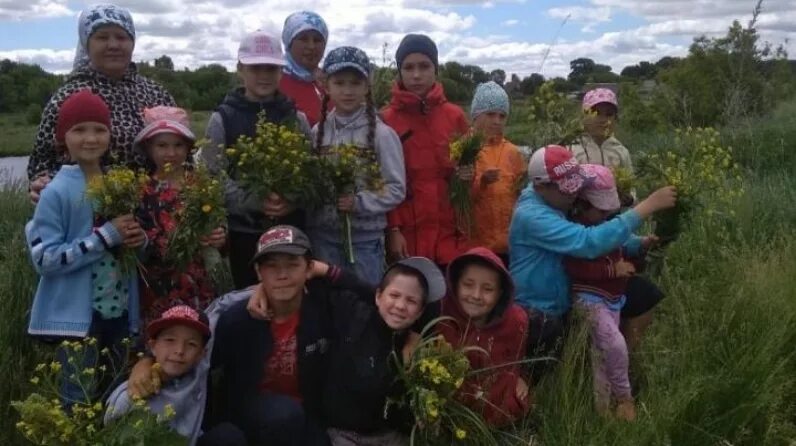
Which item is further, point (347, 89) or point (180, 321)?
point (347, 89)

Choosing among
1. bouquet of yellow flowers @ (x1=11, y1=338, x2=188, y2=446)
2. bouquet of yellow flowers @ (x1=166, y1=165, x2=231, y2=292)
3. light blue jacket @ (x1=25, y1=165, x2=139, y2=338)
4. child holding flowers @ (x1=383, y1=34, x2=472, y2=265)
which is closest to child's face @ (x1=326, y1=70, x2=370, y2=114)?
child holding flowers @ (x1=383, y1=34, x2=472, y2=265)

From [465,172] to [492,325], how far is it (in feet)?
3.64

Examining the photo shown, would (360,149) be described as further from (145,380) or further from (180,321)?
(145,380)

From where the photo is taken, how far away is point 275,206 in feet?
14.4

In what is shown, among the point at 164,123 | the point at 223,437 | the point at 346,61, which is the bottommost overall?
the point at 223,437

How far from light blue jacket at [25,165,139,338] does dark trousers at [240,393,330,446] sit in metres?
0.95

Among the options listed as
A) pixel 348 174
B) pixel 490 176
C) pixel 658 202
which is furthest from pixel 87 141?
pixel 658 202

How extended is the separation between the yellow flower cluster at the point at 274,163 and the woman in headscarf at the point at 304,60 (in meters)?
1.11

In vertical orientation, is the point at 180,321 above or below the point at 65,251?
below

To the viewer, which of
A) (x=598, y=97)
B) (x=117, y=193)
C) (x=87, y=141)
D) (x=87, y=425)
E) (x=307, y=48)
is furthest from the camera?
(x=598, y=97)

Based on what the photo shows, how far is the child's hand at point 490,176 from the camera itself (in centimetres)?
525

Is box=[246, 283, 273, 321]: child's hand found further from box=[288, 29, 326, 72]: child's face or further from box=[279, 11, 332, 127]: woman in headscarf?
box=[288, 29, 326, 72]: child's face

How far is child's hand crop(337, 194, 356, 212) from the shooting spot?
4594mm

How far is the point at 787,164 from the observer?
11.3m
